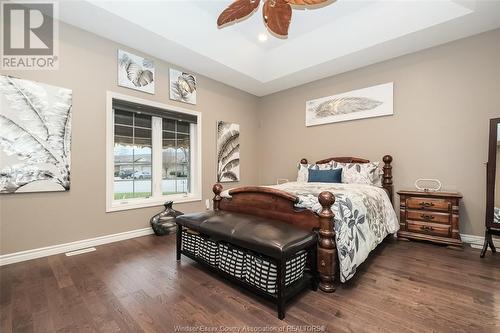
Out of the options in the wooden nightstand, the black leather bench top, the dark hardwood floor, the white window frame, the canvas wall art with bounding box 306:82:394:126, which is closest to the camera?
the dark hardwood floor

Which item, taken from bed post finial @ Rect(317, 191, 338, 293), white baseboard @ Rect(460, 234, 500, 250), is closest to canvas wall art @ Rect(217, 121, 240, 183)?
bed post finial @ Rect(317, 191, 338, 293)

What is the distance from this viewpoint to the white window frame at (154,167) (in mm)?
3062

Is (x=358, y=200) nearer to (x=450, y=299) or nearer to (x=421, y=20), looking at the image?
(x=450, y=299)

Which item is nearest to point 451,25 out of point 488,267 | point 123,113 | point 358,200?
point 358,200

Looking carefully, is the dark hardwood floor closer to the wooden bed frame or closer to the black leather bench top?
the wooden bed frame

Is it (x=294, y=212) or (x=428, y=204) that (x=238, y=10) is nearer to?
(x=294, y=212)

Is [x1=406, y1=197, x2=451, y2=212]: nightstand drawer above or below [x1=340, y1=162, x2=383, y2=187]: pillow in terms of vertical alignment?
below

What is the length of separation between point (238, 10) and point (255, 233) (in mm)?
1986

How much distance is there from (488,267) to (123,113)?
15.0ft

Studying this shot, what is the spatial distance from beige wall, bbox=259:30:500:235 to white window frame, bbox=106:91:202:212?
224 cm

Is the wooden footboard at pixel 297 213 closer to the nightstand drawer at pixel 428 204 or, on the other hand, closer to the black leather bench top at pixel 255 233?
the black leather bench top at pixel 255 233

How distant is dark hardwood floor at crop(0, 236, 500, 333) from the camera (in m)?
1.45

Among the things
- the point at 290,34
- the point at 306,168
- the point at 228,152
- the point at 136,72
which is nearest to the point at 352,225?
the point at 306,168

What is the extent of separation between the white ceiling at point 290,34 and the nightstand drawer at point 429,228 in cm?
243
